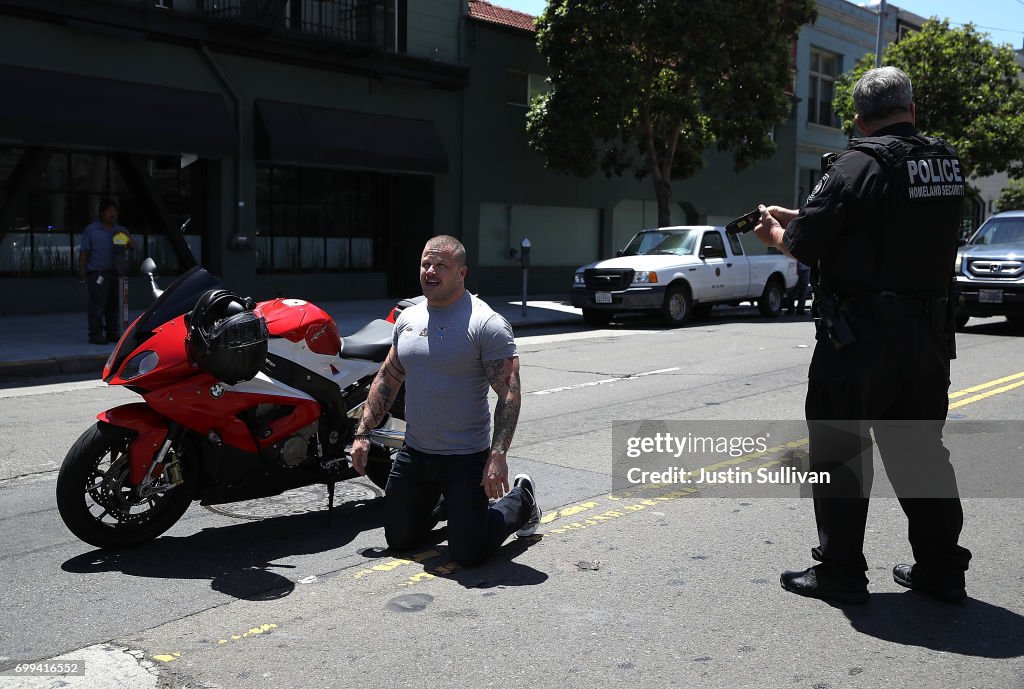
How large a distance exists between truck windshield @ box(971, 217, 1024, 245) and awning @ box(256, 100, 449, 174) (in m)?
10.6

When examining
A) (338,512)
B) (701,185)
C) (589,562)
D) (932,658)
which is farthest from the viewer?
(701,185)

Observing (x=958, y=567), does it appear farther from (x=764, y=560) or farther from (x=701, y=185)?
(x=701, y=185)

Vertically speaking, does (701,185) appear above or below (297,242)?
above

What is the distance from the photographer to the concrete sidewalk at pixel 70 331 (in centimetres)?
1212

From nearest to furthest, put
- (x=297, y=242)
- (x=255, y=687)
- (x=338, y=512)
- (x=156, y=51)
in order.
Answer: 1. (x=255, y=687)
2. (x=338, y=512)
3. (x=156, y=51)
4. (x=297, y=242)

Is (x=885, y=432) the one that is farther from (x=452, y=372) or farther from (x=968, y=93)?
(x=968, y=93)

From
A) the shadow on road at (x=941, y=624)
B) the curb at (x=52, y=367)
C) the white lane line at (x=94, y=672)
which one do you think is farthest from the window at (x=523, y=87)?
the white lane line at (x=94, y=672)

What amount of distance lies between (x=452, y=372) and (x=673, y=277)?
13555 mm

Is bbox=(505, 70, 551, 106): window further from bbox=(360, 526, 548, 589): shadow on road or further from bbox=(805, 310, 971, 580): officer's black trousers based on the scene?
bbox=(805, 310, 971, 580): officer's black trousers

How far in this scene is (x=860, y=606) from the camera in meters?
4.32

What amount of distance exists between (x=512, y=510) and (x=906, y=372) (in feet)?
6.47

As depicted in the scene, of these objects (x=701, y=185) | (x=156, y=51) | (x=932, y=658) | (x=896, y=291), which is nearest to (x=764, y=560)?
(x=932, y=658)

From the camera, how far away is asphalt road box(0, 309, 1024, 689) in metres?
3.73

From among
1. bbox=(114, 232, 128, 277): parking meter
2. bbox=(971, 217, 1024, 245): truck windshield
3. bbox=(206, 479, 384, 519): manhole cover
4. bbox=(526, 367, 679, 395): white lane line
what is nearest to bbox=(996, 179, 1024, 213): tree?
bbox=(971, 217, 1024, 245): truck windshield
